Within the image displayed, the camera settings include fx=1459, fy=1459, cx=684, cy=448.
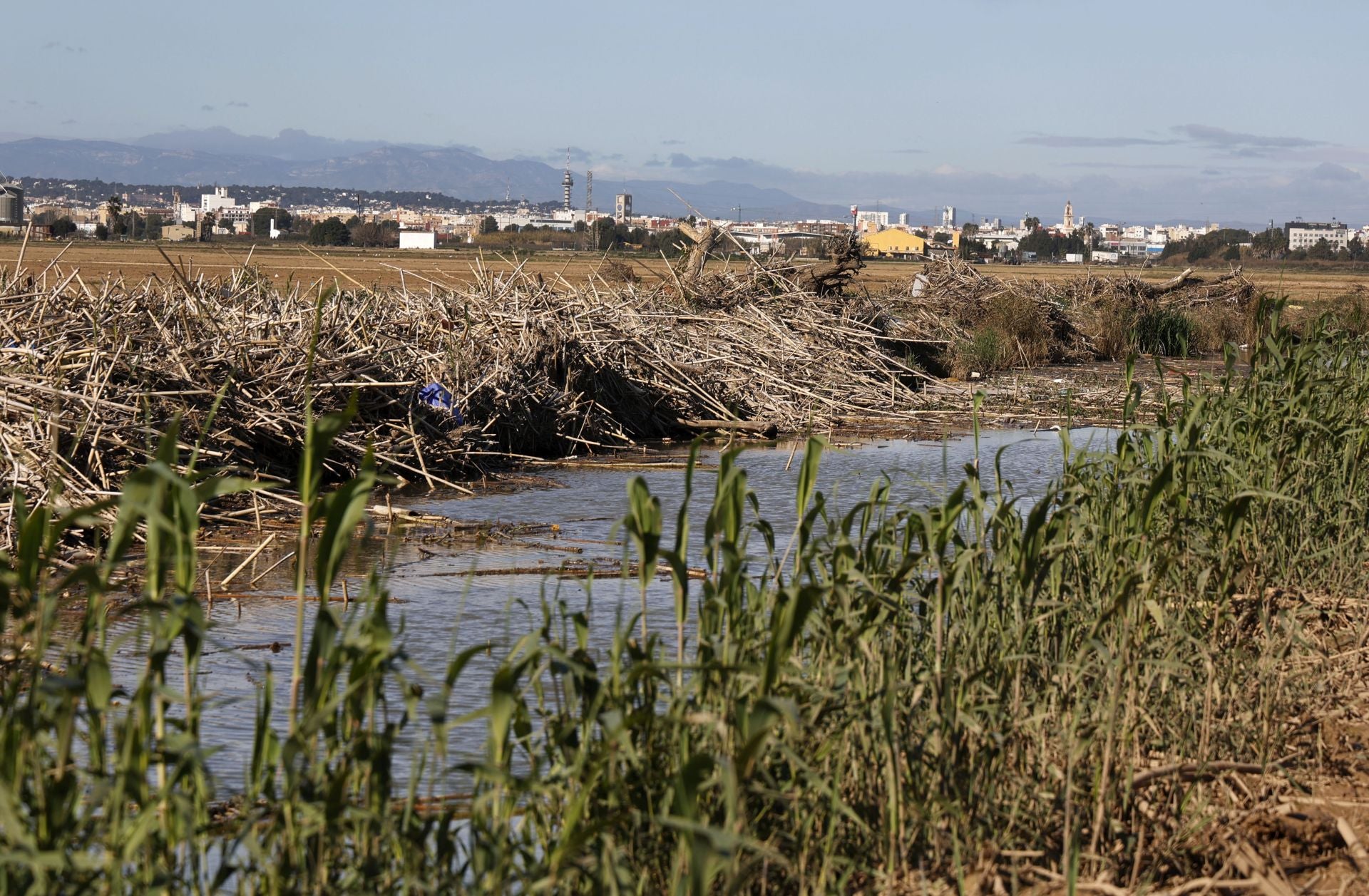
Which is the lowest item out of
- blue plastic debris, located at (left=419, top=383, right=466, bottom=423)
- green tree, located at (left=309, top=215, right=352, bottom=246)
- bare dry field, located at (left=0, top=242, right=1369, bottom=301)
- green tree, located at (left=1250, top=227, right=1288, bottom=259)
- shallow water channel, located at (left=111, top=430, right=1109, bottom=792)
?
shallow water channel, located at (left=111, top=430, right=1109, bottom=792)

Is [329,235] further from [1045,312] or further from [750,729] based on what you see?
[750,729]

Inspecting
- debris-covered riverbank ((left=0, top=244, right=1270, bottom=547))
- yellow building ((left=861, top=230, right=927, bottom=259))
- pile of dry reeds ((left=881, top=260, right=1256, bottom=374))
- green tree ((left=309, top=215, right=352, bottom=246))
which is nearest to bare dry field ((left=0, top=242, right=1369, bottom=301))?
pile of dry reeds ((left=881, top=260, right=1256, bottom=374))

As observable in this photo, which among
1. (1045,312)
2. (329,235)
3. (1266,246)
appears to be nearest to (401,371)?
(1045,312)

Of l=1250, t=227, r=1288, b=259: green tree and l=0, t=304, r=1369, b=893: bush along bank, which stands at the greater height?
l=1250, t=227, r=1288, b=259: green tree

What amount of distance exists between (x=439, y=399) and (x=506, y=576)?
3868 mm

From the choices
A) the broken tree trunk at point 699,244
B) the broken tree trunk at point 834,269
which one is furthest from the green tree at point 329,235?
the broken tree trunk at point 834,269

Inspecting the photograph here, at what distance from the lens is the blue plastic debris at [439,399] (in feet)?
36.1

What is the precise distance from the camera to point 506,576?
7473 millimetres

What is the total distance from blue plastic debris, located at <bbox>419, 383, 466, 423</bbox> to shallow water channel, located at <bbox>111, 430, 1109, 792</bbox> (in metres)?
0.93

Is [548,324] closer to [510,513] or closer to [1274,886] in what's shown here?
[510,513]

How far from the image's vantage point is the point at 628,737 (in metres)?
3.05

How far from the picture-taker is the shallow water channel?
5.07 m

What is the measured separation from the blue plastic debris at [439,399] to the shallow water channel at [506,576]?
3.06ft

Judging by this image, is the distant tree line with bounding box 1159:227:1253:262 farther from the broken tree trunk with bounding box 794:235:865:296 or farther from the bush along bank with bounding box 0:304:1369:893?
the bush along bank with bounding box 0:304:1369:893
